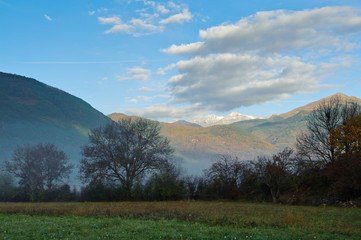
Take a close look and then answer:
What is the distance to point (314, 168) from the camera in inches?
1416

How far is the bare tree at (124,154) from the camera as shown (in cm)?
4229

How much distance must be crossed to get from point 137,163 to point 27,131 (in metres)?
180

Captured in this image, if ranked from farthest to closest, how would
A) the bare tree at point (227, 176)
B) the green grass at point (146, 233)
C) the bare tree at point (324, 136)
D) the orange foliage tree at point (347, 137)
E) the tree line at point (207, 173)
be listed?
1. the bare tree at point (324, 136)
2. the orange foliage tree at point (347, 137)
3. the bare tree at point (227, 176)
4. the tree line at point (207, 173)
5. the green grass at point (146, 233)

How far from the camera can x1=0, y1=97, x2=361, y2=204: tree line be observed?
32781 mm

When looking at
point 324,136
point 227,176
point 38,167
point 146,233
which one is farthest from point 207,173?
point 38,167

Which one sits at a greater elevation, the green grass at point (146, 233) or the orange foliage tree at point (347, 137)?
the orange foliage tree at point (347, 137)

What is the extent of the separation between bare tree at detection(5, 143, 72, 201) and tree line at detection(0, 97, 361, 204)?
0.19 m

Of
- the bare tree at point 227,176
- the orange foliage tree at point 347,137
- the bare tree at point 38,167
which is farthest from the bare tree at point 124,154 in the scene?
the orange foliage tree at point 347,137

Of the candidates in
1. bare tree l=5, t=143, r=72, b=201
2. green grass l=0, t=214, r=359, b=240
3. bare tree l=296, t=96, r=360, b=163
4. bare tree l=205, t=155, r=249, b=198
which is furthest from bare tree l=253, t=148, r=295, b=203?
bare tree l=5, t=143, r=72, b=201

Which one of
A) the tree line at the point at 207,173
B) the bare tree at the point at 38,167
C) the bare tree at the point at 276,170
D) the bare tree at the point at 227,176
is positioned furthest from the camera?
the bare tree at the point at 38,167

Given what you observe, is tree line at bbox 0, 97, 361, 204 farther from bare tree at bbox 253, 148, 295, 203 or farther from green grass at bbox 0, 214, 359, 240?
green grass at bbox 0, 214, 359, 240

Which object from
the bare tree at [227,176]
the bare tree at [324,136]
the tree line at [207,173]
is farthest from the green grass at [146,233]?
the bare tree at [324,136]

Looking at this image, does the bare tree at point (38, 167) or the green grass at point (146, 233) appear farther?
the bare tree at point (38, 167)

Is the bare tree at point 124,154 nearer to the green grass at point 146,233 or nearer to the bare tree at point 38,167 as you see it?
the bare tree at point 38,167
